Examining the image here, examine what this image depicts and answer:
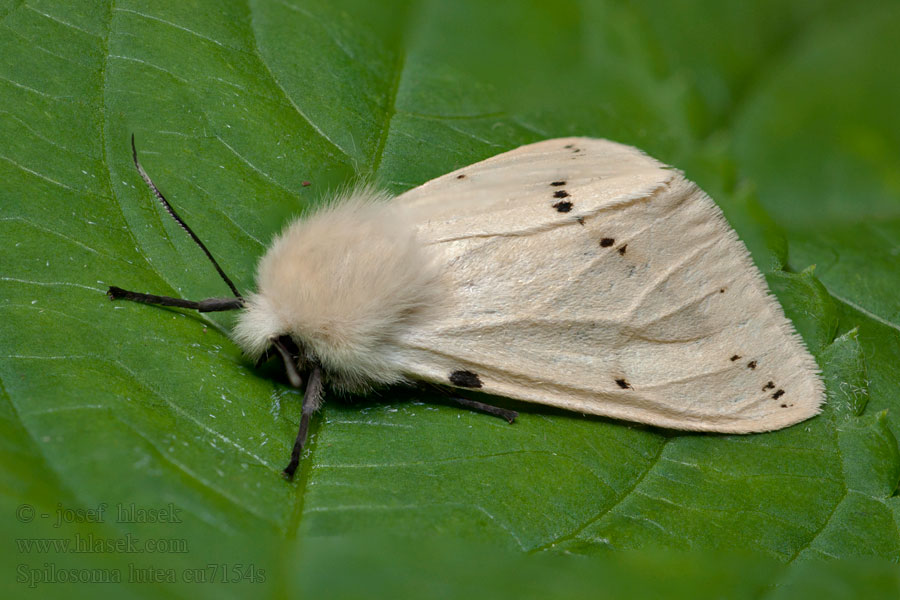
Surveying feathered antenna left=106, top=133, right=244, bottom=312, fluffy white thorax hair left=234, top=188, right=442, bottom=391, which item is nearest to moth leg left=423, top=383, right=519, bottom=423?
fluffy white thorax hair left=234, top=188, right=442, bottom=391

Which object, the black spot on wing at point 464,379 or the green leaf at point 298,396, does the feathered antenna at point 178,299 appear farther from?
the black spot on wing at point 464,379

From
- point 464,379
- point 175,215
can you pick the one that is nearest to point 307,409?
point 464,379

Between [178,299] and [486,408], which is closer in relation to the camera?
[178,299]

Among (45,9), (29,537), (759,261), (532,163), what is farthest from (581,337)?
(45,9)

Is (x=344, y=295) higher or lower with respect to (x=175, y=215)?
lower

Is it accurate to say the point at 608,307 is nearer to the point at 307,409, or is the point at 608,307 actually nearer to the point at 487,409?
the point at 487,409

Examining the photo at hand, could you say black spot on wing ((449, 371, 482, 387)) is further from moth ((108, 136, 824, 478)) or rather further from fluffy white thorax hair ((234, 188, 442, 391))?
fluffy white thorax hair ((234, 188, 442, 391))

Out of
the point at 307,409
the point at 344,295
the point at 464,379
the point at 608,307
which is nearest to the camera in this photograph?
the point at 307,409

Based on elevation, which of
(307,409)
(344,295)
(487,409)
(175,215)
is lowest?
(307,409)

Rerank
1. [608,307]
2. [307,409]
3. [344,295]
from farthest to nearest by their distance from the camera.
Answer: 1. [608,307]
2. [344,295]
3. [307,409]

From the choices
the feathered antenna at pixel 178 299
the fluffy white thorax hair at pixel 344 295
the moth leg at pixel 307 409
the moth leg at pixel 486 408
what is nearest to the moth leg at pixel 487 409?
the moth leg at pixel 486 408
